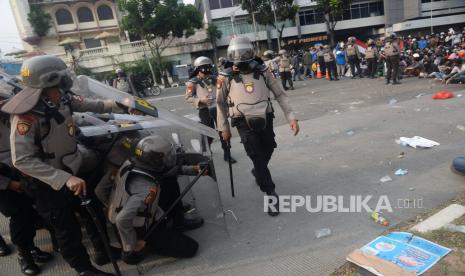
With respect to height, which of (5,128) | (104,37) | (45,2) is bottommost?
(5,128)

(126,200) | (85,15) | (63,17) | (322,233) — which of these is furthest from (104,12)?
(322,233)

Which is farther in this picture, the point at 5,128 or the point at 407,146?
the point at 407,146

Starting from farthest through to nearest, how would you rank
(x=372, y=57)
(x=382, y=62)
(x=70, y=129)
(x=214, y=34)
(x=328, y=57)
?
(x=214, y=34)
(x=328, y=57)
(x=382, y=62)
(x=372, y=57)
(x=70, y=129)

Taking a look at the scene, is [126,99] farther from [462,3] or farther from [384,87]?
[462,3]

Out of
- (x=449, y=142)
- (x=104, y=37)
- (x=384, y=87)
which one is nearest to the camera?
(x=449, y=142)

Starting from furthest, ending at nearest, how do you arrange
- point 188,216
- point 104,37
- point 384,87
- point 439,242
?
point 104,37 < point 384,87 < point 188,216 < point 439,242

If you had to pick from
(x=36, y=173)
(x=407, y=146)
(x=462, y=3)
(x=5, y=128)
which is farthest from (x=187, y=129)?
(x=462, y=3)

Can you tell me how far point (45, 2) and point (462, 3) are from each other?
151 ft

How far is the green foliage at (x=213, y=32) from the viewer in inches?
1366

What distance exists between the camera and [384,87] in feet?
33.5

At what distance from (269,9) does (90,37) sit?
2245cm

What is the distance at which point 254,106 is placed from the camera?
130 inches

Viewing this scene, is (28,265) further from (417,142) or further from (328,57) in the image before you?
(328,57)

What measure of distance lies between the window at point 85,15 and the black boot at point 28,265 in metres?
42.5
